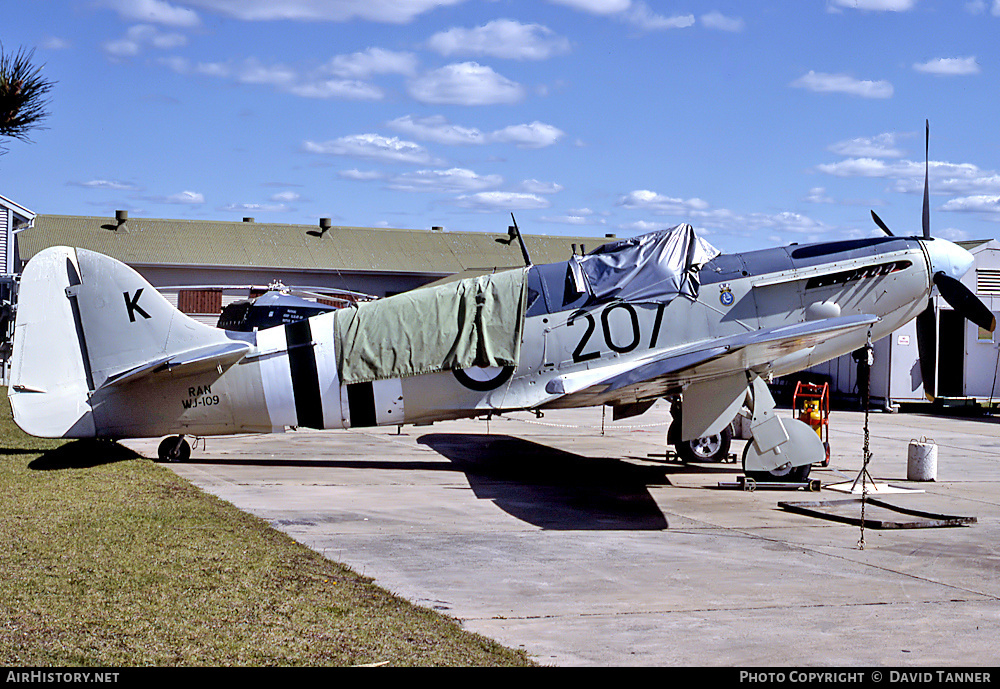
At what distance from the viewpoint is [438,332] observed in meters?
12.8

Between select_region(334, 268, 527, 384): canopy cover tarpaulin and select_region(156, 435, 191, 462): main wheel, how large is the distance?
2776 mm

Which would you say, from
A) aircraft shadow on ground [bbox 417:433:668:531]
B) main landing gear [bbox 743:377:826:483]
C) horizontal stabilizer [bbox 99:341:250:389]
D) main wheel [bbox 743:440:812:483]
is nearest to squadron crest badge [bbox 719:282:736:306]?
main landing gear [bbox 743:377:826:483]

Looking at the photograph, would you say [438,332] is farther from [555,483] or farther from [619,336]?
[555,483]

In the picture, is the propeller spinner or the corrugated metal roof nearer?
the propeller spinner

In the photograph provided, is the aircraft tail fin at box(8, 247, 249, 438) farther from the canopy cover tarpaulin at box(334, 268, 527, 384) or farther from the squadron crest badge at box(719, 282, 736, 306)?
the squadron crest badge at box(719, 282, 736, 306)

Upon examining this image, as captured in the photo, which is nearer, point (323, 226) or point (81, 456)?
point (81, 456)

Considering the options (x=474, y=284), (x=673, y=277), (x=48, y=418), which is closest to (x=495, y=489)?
(x=474, y=284)

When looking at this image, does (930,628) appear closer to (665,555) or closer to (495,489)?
(665,555)

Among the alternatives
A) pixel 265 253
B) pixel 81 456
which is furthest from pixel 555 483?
pixel 265 253

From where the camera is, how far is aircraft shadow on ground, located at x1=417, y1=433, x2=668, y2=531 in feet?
34.0

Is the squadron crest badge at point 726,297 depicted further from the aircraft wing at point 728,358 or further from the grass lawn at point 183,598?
the grass lawn at point 183,598

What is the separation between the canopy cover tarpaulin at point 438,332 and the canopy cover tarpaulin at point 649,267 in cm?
100

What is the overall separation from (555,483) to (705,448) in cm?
353

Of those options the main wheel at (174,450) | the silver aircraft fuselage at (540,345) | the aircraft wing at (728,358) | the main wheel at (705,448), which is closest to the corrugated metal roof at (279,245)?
the main wheel at (705,448)
